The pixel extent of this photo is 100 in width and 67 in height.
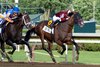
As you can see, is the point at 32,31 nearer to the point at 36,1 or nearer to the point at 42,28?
the point at 42,28

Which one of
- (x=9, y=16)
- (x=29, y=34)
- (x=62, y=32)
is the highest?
(x=9, y=16)

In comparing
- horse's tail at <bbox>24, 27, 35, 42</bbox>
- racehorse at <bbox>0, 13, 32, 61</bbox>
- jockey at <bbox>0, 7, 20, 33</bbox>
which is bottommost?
horse's tail at <bbox>24, 27, 35, 42</bbox>

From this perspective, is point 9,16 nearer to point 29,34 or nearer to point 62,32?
point 29,34

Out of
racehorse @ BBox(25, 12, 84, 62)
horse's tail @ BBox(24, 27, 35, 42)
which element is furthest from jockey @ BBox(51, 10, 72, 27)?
horse's tail @ BBox(24, 27, 35, 42)

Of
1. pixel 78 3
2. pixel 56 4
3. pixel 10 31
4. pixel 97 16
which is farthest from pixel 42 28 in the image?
pixel 97 16

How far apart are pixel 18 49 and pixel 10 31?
4648 mm

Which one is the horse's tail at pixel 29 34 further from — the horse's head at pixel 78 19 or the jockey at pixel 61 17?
the horse's head at pixel 78 19

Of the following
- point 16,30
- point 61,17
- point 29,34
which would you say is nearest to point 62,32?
point 61,17

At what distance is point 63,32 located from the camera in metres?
13.1

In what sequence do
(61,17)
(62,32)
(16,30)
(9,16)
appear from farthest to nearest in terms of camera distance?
(61,17), (62,32), (9,16), (16,30)

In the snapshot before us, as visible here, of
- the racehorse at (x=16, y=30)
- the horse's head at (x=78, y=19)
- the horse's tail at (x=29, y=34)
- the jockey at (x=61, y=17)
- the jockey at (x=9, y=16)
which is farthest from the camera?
the horse's tail at (x=29, y=34)

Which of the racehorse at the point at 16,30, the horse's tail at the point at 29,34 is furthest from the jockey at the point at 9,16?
the horse's tail at the point at 29,34

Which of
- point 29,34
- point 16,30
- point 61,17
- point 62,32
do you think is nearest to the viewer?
point 16,30

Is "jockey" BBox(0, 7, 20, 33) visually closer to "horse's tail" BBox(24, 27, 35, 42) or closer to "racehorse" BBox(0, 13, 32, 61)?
"racehorse" BBox(0, 13, 32, 61)
